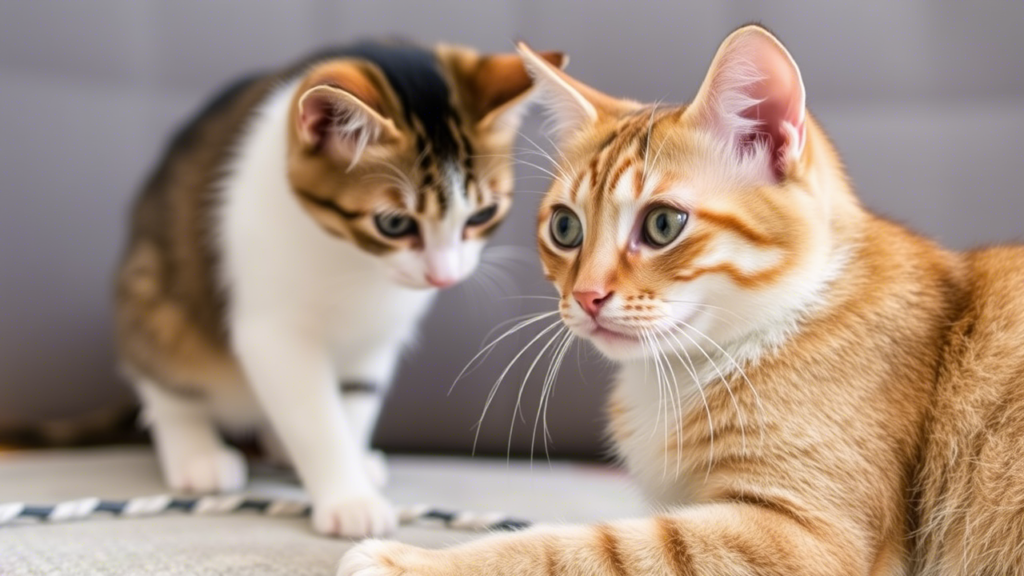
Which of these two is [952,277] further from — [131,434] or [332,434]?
[131,434]

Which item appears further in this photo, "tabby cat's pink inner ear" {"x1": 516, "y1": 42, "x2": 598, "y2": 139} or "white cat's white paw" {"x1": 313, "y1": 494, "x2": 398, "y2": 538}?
"white cat's white paw" {"x1": 313, "y1": 494, "x2": 398, "y2": 538}

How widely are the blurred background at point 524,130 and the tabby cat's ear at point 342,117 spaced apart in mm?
497

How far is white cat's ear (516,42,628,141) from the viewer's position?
1134 millimetres

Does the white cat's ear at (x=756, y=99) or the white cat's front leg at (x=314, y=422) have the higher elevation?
the white cat's ear at (x=756, y=99)

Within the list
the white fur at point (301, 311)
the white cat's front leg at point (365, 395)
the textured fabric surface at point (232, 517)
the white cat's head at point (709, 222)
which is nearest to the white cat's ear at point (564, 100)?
the white cat's head at point (709, 222)

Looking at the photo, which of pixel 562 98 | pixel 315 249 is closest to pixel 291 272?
pixel 315 249

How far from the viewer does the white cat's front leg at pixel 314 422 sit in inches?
50.0

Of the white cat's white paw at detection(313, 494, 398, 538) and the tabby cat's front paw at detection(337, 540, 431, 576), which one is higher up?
the tabby cat's front paw at detection(337, 540, 431, 576)

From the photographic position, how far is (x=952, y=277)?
108 centimetres

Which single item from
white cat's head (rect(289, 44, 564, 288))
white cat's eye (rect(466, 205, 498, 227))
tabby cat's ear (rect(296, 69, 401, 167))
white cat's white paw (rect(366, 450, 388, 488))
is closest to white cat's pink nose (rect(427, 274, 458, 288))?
white cat's head (rect(289, 44, 564, 288))

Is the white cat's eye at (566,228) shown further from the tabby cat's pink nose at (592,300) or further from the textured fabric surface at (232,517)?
the textured fabric surface at (232,517)

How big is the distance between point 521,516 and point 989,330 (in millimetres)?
662

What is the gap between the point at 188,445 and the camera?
5.24ft

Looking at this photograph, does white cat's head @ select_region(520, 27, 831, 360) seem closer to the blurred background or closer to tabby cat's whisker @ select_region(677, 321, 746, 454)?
tabby cat's whisker @ select_region(677, 321, 746, 454)
